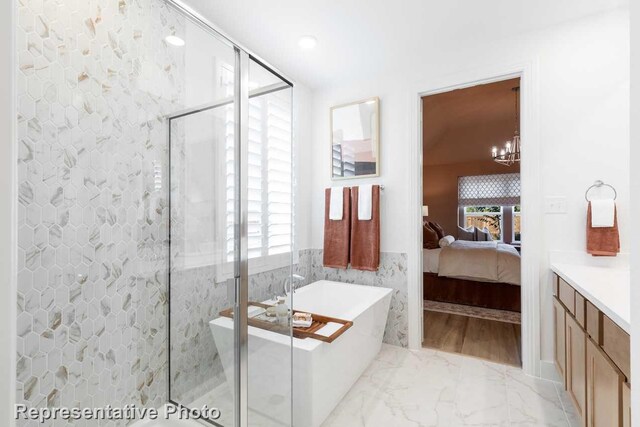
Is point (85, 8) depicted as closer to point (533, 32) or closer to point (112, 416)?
point (112, 416)

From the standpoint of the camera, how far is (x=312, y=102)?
3273 mm

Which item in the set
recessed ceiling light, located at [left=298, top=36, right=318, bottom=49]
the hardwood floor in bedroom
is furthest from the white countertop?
recessed ceiling light, located at [left=298, top=36, right=318, bottom=49]

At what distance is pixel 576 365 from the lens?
164 centimetres

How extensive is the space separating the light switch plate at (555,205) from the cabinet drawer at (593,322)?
949 mm

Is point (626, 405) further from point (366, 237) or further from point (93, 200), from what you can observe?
point (93, 200)

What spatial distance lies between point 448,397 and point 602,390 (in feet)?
3.13

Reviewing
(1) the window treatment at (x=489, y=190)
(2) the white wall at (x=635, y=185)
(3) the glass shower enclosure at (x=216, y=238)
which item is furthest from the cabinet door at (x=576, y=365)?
(1) the window treatment at (x=489, y=190)

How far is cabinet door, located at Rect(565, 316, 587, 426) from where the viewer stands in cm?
151

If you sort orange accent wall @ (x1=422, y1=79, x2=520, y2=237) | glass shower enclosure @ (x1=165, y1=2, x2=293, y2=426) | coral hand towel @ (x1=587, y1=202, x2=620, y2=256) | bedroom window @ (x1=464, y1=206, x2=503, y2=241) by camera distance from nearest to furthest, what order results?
glass shower enclosure @ (x1=165, y1=2, x2=293, y2=426)
coral hand towel @ (x1=587, y1=202, x2=620, y2=256)
orange accent wall @ (x1=422, y1=79, x2=520, y2=237)
bedroom window @ (x1=464, y1=206, x2=503, y2=241)

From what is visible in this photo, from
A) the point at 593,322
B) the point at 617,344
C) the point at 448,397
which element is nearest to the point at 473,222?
the point at 448,397

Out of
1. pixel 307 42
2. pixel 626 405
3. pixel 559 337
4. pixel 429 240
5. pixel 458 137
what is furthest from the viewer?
pixel 458 137

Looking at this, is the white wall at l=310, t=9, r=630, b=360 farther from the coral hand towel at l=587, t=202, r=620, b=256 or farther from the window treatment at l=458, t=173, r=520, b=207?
the window treatment at l=458, t=173, r=520, b=207

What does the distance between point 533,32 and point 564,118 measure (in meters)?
0.69

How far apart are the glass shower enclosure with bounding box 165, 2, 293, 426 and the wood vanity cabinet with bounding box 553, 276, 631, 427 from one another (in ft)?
4.66
